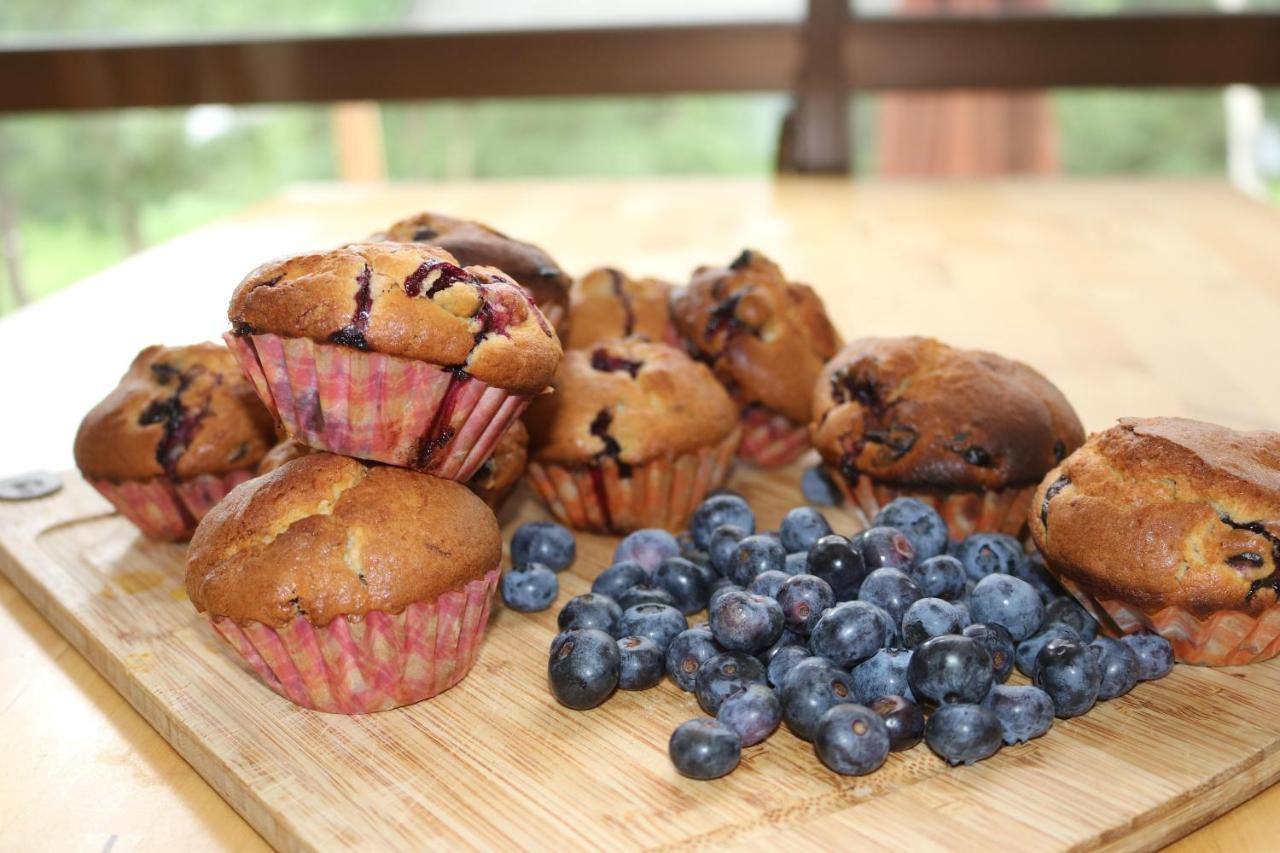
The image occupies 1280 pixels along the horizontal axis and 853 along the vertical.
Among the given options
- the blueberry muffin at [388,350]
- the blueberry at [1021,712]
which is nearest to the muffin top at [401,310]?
the blueberry muffin at [388,350]

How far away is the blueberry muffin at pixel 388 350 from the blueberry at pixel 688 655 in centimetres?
40

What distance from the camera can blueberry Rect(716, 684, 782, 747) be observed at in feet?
5.01

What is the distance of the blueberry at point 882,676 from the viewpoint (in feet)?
5.23

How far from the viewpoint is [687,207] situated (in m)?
4.99

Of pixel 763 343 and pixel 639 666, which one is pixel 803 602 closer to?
pixel 639 666

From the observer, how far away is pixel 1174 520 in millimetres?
1672

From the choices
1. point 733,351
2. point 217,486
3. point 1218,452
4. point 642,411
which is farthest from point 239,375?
point 1218,452

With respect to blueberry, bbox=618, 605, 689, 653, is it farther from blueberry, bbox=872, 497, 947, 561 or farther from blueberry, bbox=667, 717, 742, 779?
blueberry, bbox=872, 497, 947, 561

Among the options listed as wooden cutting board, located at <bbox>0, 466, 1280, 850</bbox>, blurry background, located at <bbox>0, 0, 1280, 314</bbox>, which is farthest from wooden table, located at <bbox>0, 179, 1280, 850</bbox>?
blurry background, located at <bbox>0, 0, 1280, 314</bbox>

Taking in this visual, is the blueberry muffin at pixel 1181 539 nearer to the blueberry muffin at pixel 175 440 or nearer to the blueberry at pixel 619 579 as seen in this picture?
the blueberry at pixel 619 579

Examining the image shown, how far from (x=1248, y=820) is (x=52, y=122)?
29.1ft

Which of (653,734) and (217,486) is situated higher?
(217,486)

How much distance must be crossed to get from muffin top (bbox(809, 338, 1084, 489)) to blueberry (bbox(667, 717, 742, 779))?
28.4 inches

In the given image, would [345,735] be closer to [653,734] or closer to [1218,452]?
[653,734]
